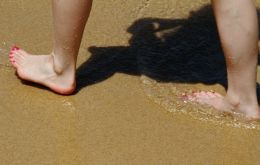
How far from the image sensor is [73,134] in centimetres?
236

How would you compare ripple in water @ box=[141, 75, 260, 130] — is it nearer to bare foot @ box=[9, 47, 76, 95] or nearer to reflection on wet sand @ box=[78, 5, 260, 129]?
reflection on wet sand @ box=[78, 5, 260, 129]

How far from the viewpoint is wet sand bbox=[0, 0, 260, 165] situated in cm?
227

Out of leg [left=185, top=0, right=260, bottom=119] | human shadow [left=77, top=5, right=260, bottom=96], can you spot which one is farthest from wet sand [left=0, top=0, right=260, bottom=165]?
leg [left=185, top=0, right=260, bottom=119]

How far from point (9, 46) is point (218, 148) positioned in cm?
112

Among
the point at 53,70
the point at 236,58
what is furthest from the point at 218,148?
the point at 53,70

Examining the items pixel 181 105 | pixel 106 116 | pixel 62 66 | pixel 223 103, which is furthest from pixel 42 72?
pixel 223 103

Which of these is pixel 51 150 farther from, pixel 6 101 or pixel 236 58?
pixel 236 58

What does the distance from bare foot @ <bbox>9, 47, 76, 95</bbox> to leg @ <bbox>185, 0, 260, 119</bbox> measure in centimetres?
58

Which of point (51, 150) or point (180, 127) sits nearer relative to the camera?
point (51, 150)

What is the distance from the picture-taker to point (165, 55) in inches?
115

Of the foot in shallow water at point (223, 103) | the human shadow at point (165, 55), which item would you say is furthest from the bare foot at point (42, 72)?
the foot in shallow water at point (223, 103)

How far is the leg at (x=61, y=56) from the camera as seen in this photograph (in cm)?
242

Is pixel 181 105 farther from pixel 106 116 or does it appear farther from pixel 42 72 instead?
pixel 42 72

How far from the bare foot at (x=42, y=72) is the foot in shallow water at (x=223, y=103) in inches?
19.9
